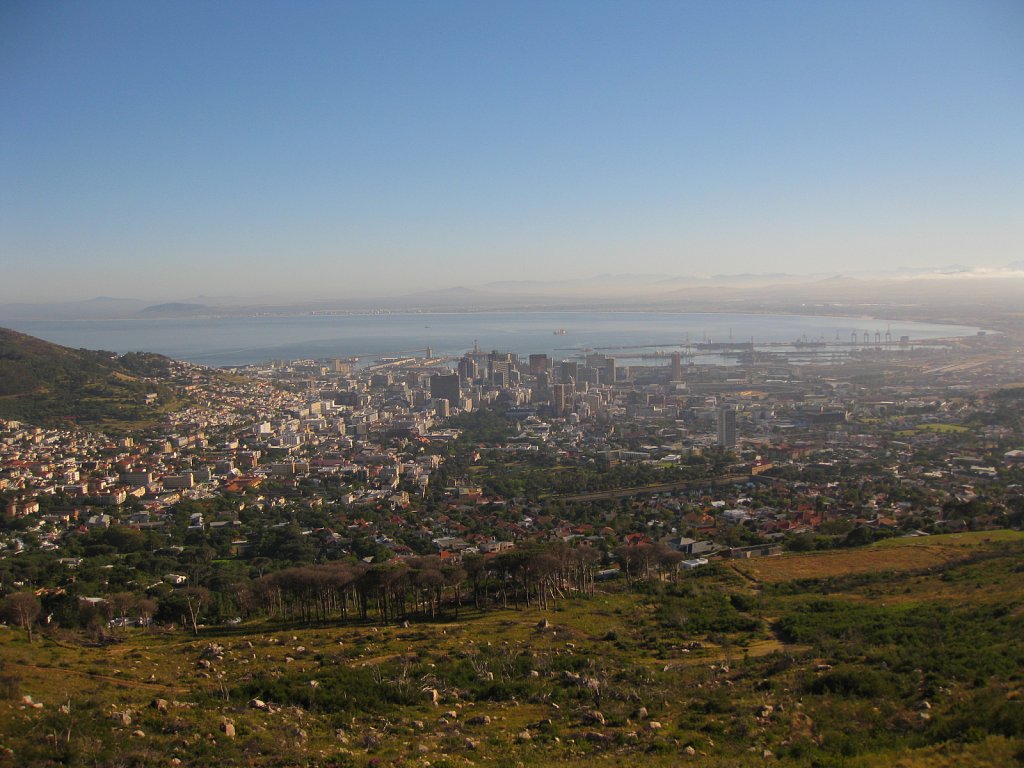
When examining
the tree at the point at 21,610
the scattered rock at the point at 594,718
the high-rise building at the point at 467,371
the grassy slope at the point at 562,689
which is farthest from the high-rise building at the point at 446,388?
the scattered rock at the point at 594,718

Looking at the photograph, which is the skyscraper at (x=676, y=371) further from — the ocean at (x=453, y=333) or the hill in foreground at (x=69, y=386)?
the hill in foreground at (x=69, y=386)

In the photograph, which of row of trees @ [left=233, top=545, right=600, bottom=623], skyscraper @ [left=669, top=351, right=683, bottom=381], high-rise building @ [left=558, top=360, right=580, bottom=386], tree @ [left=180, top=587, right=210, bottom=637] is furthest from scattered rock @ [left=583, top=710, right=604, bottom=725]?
skyscraper @ [left=669, top=351, right=683, bottom=381]

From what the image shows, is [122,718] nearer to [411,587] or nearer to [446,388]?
[411,587]

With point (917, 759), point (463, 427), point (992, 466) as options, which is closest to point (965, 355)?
point (992, 466)

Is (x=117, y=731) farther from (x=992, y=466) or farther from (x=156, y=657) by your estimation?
(x=992, y=466)

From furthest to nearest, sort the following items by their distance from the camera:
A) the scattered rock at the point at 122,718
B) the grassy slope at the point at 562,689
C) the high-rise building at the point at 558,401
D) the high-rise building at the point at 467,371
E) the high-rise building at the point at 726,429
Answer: the high-rise building at the point at 467,371 < the high-rise building at the point at 558,401 < the high-rise building at the point at 726,429 < the scattered rock at the point at 122,718 < the grassy slope at the point at 562,689
